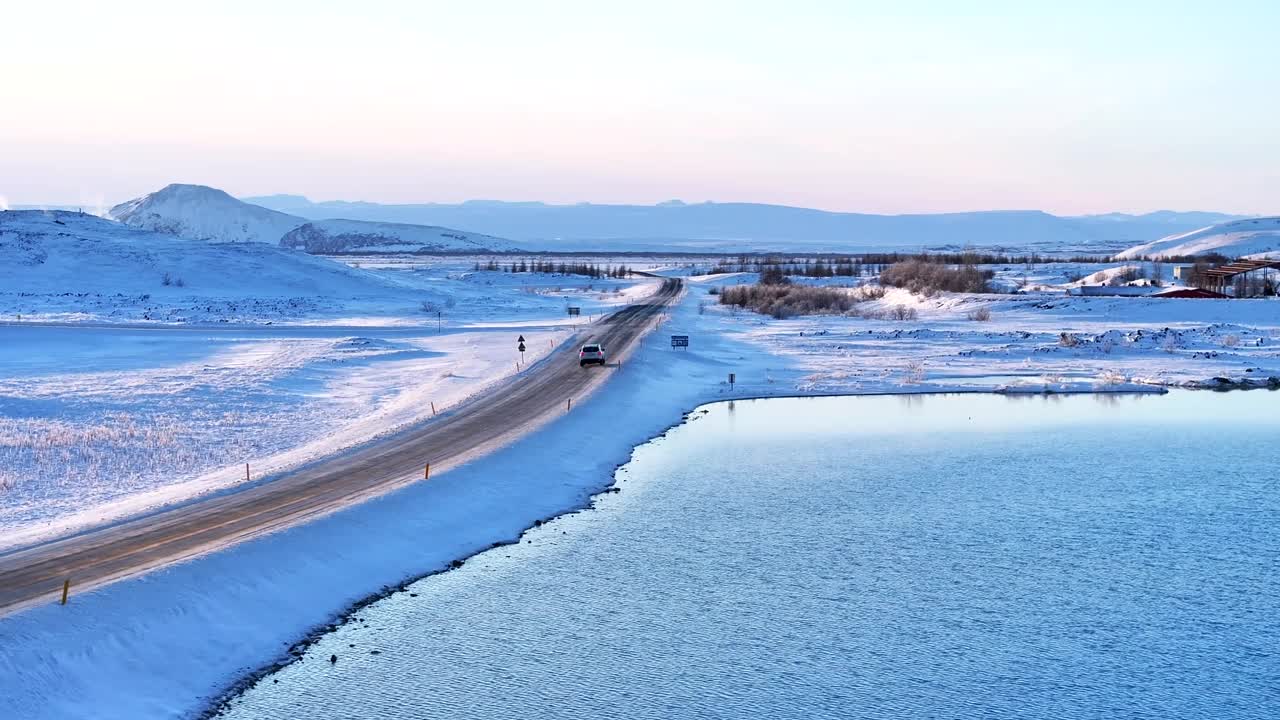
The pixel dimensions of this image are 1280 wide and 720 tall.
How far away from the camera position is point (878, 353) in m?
69.2

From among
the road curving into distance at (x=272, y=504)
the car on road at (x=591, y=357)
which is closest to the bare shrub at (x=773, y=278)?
the car on road at (x=591, y=357)

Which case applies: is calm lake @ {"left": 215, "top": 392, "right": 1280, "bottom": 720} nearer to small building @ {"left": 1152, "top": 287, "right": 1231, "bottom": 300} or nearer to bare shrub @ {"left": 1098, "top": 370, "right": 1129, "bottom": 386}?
bare shrub @ {"left": 1098, "top": 370, "right": 1129, "bottom": 386}

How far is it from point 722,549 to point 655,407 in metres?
22.2

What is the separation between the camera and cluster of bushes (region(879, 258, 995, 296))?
359ft

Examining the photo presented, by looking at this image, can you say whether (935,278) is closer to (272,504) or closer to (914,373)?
(914,373)

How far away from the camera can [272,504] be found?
1101 inches

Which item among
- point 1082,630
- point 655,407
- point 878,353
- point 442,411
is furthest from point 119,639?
point 878,353

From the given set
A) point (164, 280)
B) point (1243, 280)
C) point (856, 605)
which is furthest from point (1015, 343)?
point (164, 280)

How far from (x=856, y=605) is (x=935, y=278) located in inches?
3716

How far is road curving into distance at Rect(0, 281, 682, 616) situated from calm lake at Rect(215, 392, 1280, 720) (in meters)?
4.26

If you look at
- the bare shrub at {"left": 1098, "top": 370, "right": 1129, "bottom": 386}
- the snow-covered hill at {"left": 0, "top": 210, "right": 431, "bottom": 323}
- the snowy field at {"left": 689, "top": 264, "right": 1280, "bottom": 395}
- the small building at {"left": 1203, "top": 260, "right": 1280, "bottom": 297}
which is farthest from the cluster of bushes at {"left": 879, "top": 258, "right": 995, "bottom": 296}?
the bare shrub at {"left": 1098, "top": 370, "right": 1129, "bottom": 386}

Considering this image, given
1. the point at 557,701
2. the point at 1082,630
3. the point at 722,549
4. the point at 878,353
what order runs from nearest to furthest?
1. the point at 557,701
2. the point at 1082,630
3. the point at 722,549
4. the point at 878,353

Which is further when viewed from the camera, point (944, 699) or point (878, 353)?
point (878, 353)

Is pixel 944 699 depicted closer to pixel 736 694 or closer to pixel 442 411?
pixel 736 694
